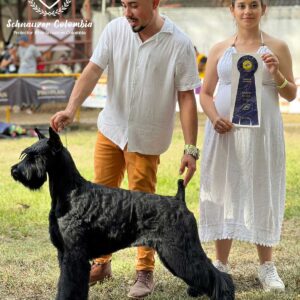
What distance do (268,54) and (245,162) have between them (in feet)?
2.39

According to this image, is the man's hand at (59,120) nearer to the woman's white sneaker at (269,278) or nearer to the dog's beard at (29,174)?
the dog's beard at (29,174)

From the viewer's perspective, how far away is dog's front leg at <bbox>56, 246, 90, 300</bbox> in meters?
3.76

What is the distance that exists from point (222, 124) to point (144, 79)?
569 mm

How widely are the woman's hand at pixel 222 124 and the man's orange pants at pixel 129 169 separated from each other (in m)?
0.45

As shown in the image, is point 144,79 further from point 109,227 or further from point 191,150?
point 109,227

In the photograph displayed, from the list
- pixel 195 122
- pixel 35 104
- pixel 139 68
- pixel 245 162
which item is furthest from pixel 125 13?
pixel 35 104

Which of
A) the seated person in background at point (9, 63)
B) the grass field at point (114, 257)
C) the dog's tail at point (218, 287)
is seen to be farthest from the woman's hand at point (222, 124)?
the seated person in background at point (9, 63)

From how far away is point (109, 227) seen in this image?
377cm

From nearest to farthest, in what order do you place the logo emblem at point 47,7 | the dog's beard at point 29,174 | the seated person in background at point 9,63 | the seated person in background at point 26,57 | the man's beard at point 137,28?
the dog's beard at point 29,174 → the man's beard at point 137,28 → the logo emblem at point 47,7 → the seated person in background at point 26,57 → the seated person in background at point 9,63

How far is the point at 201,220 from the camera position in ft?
14.9

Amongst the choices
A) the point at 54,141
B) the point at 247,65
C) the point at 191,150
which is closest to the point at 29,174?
the point at 54,141

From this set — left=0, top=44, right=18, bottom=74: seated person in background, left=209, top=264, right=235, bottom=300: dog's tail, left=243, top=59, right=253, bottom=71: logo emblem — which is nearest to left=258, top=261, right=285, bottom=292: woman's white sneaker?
left=209, top=264, right=235, bottom=300: dog's tail

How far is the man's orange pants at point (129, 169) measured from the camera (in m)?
4.40

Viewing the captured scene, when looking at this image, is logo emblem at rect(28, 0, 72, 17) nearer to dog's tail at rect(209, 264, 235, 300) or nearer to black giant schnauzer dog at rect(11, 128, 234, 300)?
black giant schnauzer dog at rect(11, 128, 234, 300)
